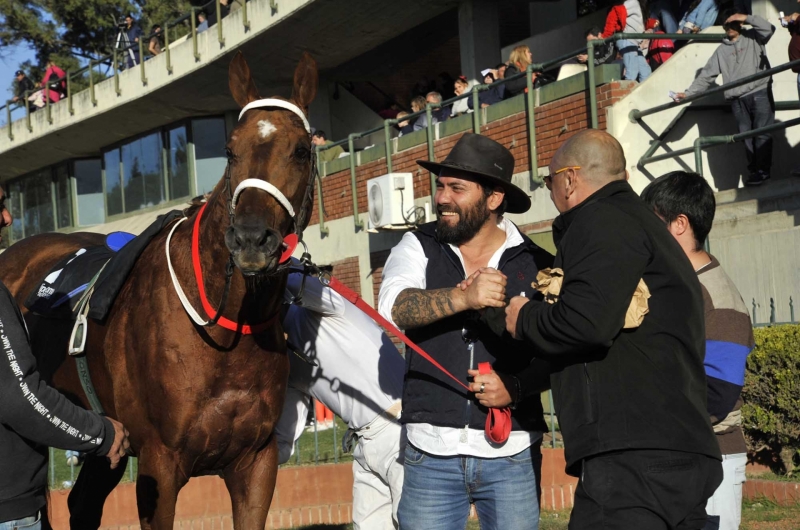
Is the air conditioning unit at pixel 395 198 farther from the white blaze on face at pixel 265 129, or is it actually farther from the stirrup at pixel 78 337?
the white blaze on face at pixel 265 129

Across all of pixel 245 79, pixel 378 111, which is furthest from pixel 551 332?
pixel 378 111

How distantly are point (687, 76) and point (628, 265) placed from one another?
361 inches

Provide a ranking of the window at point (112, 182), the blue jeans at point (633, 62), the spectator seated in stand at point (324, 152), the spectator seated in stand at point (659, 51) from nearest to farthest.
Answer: the blue jeans at point (633, 62)
the spectator seated in stand at point (659, 51)
the spectator seated in stand at point (324, 152)
the window at point (112, 182)

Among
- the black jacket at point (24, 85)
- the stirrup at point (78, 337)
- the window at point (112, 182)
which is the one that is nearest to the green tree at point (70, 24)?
the black jacket at point (24, 85)

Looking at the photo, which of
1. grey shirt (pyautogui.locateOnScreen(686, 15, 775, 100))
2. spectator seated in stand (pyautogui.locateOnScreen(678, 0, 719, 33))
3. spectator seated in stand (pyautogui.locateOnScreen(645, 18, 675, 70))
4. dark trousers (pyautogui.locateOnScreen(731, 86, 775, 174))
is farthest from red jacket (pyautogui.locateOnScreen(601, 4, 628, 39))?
dark trousers (pyautogui.locateOnScreen(731, 86, 775, 174))

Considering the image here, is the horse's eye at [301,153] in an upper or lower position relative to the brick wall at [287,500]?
upper

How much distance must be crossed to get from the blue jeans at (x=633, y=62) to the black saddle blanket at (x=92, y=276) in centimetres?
729

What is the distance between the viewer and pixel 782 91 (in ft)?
40.3

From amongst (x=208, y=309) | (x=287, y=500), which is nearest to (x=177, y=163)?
(x=287, y=500)

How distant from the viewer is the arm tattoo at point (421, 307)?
13.0ft

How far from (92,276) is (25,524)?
101 inches

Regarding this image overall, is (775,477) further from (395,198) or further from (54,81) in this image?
(54,81)

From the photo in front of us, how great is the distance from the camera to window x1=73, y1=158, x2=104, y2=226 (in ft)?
99.2

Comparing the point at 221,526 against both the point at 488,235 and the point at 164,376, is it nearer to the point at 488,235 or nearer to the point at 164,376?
the point at 164,376
